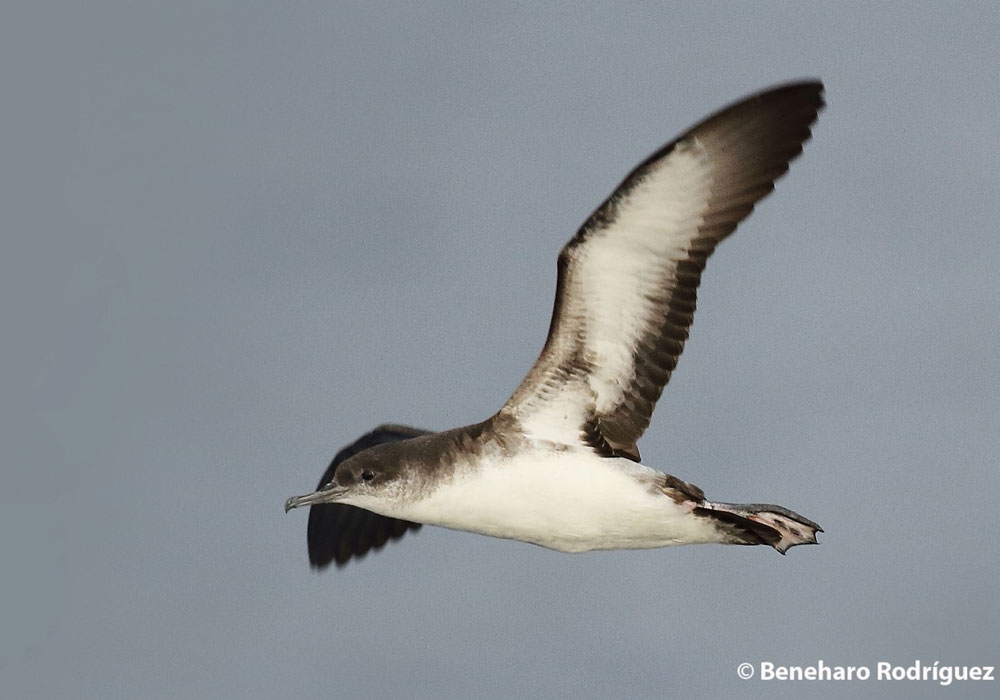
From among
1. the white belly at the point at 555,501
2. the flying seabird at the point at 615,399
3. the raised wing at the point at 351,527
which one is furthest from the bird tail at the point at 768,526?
the raised wing at the point at 351,527

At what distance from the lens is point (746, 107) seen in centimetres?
1500

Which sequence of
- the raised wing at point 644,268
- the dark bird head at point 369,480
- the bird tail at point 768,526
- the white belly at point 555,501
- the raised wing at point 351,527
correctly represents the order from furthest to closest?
the raised wing at point 351,527
the bird tail at point 768,526
the dark bird head at point 369,480
the white belly at point 555,501
the raised wing at point 644,268

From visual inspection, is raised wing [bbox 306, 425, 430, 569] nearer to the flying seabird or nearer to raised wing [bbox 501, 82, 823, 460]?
the flying seabird

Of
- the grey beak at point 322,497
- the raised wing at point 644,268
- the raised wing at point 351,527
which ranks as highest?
the raised wing at point 644,268

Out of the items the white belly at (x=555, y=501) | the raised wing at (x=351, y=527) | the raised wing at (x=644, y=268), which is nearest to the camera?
the raised wing at (x=644, y=268)

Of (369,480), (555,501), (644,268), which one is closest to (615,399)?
(555,501)

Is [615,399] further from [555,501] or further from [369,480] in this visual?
[369,480]

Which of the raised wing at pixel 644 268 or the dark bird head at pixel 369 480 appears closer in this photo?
the raised wing at pixel 644 268

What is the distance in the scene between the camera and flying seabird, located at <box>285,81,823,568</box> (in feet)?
49.1

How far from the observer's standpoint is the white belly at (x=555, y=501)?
15.7m

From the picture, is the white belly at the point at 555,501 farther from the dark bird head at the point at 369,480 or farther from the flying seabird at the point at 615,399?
the dark bird head at the point at 369,480

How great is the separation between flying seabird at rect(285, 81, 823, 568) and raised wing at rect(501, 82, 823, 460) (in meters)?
0.01

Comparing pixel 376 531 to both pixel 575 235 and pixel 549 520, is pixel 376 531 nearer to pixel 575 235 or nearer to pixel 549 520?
pixel 549 520

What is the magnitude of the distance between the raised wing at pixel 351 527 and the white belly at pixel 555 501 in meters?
3.23
